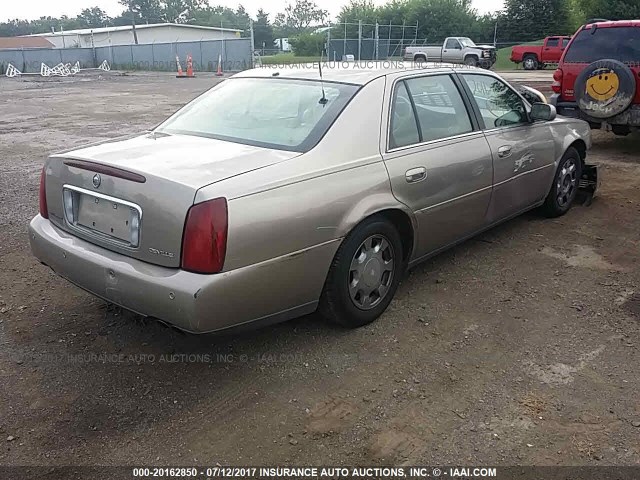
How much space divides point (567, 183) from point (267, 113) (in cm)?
330

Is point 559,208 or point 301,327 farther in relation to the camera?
point 559,208

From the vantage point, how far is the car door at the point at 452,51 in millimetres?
31312

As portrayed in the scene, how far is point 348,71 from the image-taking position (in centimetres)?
395

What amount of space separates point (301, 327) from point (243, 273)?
0.95 m

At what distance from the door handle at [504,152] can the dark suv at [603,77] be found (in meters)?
3.79

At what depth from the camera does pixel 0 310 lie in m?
3.86

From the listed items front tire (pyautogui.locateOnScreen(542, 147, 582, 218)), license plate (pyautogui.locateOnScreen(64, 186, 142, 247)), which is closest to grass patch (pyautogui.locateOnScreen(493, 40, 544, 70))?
front tire (pyautogui.locateOnScreen(542, 147, 582, 218))

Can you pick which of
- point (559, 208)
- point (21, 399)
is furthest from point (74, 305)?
point (559, 208)

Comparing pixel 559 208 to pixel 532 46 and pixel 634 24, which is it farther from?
pixel 532 46

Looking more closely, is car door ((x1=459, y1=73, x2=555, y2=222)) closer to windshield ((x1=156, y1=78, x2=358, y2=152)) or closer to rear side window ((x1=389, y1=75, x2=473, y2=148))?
rear side window ((x1=389, y1=75, x2=473, y2=148))

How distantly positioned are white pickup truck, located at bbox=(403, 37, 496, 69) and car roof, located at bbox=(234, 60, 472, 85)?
26559 mm

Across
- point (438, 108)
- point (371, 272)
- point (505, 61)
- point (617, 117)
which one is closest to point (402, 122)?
point (438, 108)

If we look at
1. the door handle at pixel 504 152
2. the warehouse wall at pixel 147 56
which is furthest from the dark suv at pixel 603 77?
the warehouse wall at pixel 147 56

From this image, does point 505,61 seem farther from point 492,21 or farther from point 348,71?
point 348,71
